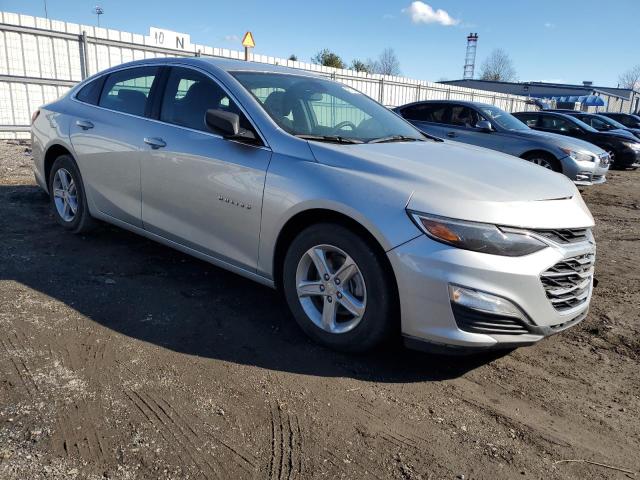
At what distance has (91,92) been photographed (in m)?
4.70

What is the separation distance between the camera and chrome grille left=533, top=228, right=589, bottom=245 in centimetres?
→ 265

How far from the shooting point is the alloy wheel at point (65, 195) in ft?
15.8

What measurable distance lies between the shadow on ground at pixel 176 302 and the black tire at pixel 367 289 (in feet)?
0.39

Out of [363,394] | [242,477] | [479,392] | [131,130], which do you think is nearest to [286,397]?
[363,394]

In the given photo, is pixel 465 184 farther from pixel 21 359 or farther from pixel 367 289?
pixel 21 359

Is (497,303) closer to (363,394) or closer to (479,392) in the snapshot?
(479,392)

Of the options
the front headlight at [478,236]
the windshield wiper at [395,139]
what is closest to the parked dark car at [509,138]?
the windshield wiper at [395,139]

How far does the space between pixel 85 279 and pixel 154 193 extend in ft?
2.84

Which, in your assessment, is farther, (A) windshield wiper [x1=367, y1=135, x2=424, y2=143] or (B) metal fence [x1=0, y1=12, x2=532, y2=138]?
(B) metal fence [x1=0, y1=12, x2=532, y2=138]

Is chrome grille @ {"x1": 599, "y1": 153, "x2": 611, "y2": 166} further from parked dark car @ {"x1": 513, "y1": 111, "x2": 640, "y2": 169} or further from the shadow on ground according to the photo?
the shadow on ground

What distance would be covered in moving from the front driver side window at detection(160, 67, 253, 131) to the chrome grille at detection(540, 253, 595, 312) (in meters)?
2.12

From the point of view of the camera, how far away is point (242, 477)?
2.01m

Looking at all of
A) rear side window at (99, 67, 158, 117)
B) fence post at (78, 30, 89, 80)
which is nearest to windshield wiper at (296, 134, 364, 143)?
rear side window at (99, 67, 158, 117)

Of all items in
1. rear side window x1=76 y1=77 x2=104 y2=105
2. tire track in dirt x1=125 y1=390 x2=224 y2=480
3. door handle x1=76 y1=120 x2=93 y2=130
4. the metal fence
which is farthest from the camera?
the metal fence
